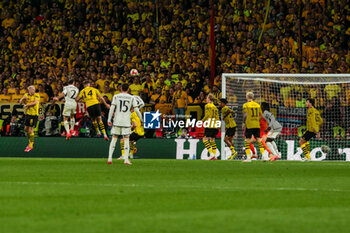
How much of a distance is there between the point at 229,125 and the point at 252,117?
2.15 m

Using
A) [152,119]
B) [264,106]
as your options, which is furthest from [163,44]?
[264,106]

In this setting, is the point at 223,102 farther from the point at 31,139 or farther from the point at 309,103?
the point at 31,139

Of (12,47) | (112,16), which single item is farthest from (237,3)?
(12,47)

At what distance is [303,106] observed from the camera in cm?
2203

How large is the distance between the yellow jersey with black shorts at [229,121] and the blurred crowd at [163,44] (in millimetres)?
1001

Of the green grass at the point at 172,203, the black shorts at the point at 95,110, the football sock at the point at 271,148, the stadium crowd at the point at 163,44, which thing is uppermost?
the stadium crowd at the point at 163,44

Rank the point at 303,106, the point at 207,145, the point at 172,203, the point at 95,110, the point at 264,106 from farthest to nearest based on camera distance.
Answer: the point at 303,106 < the point at 207,145 < the point at 95,110 < the point at 264,106 < the point at 172,203

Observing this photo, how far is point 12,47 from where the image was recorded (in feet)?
95.6

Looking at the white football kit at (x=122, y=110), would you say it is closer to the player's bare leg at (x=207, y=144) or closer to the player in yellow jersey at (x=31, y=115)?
the player's bare leg at (x=207, y=144)

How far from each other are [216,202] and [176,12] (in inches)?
799

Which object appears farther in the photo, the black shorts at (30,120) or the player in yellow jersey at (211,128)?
the black shorts at (30,120)

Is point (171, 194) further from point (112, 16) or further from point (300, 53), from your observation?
point (112, 16)

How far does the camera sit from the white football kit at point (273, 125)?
2052 centimetres

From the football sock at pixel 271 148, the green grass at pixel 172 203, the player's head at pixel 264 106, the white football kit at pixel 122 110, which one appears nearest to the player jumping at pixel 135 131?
the player's head at pixel 264 106
